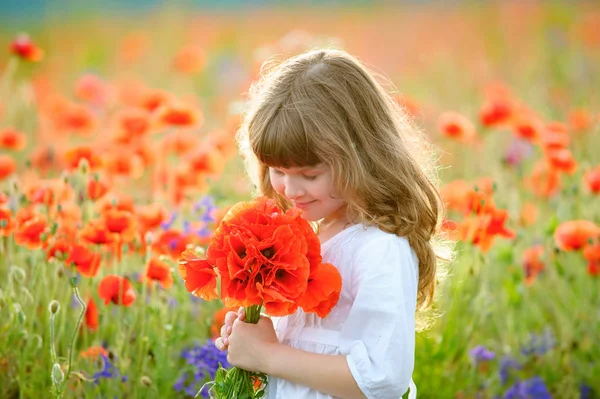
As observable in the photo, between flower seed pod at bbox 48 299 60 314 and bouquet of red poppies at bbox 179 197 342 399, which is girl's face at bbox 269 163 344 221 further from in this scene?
flower seed pod at bbox 48 299 60 314

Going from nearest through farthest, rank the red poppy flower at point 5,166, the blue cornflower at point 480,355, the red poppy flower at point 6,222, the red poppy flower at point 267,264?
the red poppy flower at point 267,264 → the red poppy flower at point 6,222 → the blue cornflower at point 480,355 → the red poppy flower at point 5,166

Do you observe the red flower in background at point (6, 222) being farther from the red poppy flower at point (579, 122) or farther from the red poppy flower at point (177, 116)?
the red poppy flower at point (579, 122)

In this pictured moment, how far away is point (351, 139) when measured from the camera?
179cm

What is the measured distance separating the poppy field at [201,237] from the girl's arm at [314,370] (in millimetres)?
308

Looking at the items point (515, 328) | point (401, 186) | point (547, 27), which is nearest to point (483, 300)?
point (515, 328)

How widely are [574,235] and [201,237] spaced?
4.46 ft

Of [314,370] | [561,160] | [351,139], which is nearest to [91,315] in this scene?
[314,370]

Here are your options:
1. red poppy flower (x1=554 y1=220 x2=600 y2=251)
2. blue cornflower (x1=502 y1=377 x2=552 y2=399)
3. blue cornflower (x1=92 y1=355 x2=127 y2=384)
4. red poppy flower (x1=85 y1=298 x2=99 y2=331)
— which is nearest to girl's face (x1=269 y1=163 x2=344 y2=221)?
blue cornflower (x1=92 y1=355 x2=127 y2=384)

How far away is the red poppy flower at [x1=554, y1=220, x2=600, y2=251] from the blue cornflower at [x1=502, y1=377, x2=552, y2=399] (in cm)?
51

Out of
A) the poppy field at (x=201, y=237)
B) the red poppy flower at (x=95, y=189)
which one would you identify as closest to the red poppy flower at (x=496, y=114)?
the poppy field at (x=201, y=237)

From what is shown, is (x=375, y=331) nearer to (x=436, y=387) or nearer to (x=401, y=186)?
(x=401, y=186)

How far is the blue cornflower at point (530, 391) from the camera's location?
9.09 ft

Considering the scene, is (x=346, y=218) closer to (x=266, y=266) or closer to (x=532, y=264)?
(x=266, y=266)

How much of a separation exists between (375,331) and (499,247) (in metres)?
1.86
